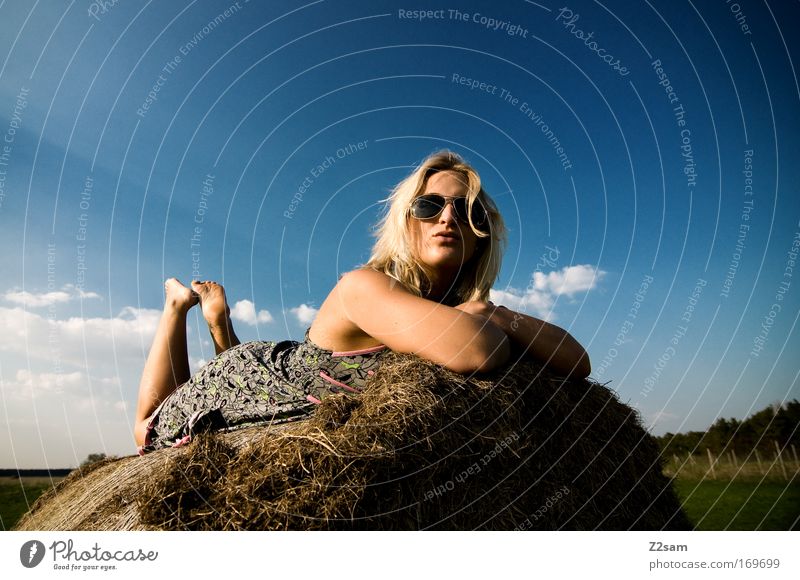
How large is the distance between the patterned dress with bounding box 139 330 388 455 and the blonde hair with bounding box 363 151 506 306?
691 millimetres

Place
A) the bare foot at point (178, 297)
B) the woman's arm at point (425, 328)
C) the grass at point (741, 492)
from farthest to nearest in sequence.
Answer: the grass at point (741, 492) → the bare foot at point (178, 297) → the woman's arm at point (425, 328)

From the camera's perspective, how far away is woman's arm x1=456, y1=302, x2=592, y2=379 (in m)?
3.40

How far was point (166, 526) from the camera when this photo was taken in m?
2.58

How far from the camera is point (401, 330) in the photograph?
3145 millimetres

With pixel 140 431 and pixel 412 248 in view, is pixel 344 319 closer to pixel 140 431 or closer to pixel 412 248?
pixel 412 248

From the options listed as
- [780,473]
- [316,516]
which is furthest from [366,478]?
[780,473]

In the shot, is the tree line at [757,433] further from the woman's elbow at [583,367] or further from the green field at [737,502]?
the woman's elbow at [583,367]

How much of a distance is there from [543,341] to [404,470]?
4.35 feet

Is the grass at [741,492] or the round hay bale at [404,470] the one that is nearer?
the round hay bale at [404,470]

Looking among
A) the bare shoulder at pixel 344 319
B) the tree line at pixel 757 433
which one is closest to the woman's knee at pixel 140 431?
the bare shoulder at pixel 344 319

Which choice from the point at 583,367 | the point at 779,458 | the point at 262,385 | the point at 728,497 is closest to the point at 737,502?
the point at 728,497

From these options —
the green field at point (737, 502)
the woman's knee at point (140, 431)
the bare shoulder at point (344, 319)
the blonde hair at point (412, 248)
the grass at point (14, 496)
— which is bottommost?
the green field at point (737, 502)

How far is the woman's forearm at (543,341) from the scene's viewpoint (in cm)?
347
